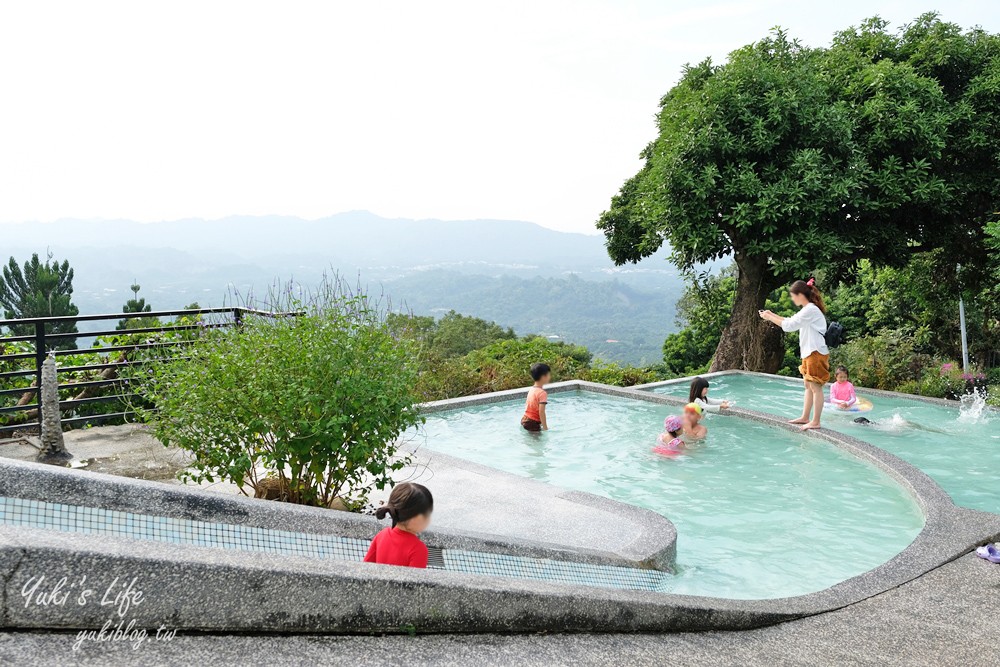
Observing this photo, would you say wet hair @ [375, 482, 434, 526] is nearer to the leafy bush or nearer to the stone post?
the stone post

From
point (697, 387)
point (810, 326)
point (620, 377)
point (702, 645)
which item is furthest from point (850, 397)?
point (702, 645)

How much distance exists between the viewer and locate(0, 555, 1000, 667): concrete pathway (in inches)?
97.1

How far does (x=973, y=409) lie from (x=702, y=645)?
9427mm

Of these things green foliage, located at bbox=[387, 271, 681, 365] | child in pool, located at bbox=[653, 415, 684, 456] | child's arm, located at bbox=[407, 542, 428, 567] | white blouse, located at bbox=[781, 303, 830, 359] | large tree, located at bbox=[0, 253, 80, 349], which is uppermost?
green foliage, located at bbox=[387, 271, 681, 365]

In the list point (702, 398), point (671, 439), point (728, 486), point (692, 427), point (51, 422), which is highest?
point (51, 422)

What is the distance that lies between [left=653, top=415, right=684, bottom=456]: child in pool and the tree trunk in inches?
311

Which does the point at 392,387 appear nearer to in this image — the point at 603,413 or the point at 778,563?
the point at 778,563

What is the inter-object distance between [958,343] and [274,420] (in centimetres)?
1569

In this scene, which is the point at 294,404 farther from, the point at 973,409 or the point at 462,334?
the point at 462,334

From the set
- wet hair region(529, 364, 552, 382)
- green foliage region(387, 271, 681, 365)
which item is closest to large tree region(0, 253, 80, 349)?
wet hair region(529, 364, 552, 382)

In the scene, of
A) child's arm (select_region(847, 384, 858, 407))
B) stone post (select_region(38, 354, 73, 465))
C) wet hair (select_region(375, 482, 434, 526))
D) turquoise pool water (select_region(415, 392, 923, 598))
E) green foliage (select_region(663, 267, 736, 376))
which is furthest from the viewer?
green foliage (select_region(663, 267, 736, 376))

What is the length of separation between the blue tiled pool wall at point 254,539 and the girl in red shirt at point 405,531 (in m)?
0.21

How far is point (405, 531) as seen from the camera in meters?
3.72

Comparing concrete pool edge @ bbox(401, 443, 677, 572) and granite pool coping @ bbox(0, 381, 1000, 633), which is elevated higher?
granite pool coping @ bbox(0, 381, 1000, 633)
